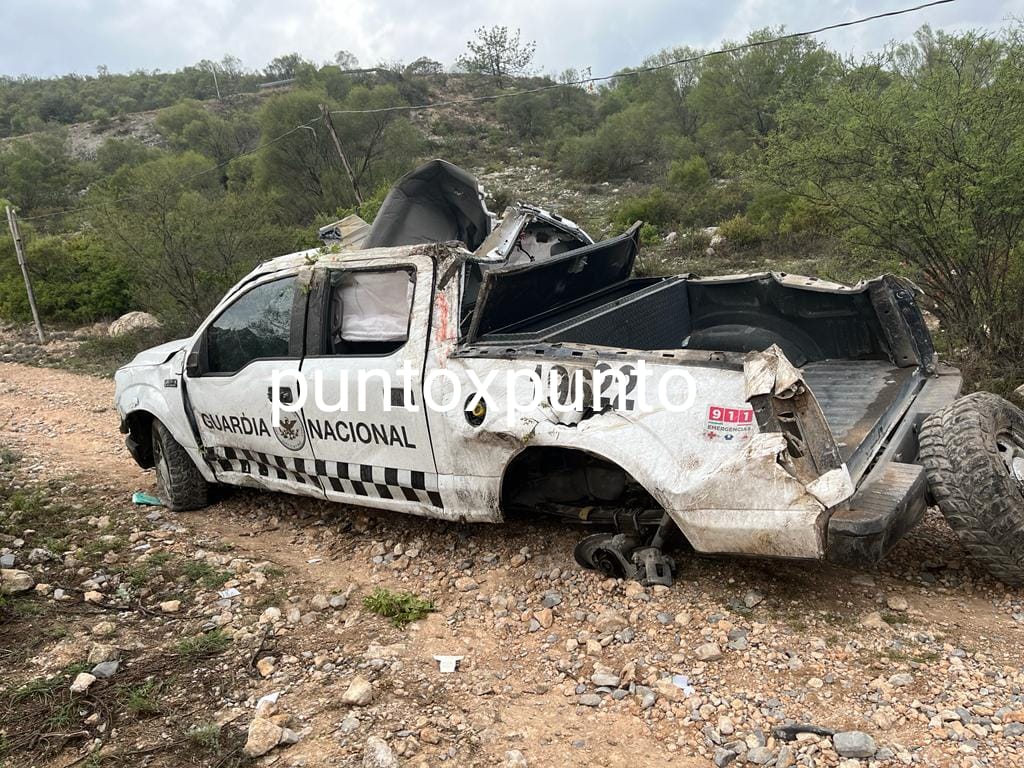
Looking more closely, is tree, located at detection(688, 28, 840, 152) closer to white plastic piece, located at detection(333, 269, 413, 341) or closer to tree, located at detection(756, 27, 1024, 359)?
tree, located at detection(756, 27, 1024, 359)

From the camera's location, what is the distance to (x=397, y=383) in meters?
3.54

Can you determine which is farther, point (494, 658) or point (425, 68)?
point (425, 68)

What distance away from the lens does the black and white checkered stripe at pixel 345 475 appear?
11.9 ft

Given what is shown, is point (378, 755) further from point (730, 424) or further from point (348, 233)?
point (348, 233)

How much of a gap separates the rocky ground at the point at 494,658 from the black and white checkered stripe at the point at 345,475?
1.45 ft

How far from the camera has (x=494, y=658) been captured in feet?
9.81

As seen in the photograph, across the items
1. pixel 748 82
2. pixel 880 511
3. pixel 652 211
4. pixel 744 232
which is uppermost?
pixel 748 82

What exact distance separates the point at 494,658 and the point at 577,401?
111cm

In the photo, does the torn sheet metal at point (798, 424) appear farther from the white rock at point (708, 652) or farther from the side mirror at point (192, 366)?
the side mirror at point (192, 366)

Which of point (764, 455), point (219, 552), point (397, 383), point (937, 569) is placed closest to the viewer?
point (764, 455)

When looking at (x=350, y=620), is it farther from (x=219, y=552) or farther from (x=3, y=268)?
(x=3, y=268)

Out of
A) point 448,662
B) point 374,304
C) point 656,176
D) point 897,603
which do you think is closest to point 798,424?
point 897,603

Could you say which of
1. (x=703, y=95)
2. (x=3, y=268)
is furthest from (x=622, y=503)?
(x=703, y=95)

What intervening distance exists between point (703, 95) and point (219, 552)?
111 feet
